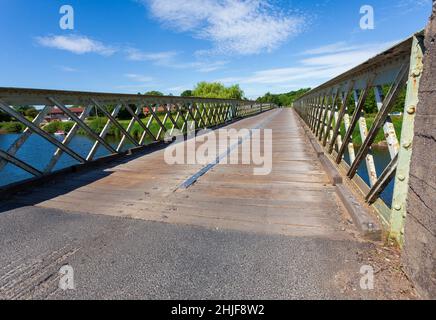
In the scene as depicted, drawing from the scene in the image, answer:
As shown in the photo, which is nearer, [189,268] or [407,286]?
[407,286]

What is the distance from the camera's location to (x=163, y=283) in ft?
6.13

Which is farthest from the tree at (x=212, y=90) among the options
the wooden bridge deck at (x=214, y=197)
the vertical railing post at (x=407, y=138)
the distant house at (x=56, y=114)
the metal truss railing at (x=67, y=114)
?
the vertical railing post at (x=407, y=138)

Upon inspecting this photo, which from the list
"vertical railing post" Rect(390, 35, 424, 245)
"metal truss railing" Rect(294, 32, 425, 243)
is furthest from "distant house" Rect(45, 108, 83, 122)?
"vertical railing post" Rect(390, 35, 424, 245)

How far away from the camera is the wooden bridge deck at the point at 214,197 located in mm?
2789

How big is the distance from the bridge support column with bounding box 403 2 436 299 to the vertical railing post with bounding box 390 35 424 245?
0.53ft

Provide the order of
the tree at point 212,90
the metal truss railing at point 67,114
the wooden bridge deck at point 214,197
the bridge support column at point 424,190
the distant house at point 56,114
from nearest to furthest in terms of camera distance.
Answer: the bridge support column at point 424,190, the wooden bridge deck at point 214,197, the metal truss railing at point 67,114, the distant house at point 56,114, the tree at point 212,90

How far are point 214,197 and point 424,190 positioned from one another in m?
2.29

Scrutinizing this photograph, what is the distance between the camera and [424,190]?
1.64 meters

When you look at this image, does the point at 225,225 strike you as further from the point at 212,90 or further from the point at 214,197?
the point at 212,90

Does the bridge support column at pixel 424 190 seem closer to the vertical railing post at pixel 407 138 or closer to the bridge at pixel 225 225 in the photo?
the bridge at pixel 225 225

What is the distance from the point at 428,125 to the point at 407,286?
98 centimetres

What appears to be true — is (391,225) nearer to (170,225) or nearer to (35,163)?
(170,225)

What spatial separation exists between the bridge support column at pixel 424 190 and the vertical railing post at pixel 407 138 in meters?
0.16
